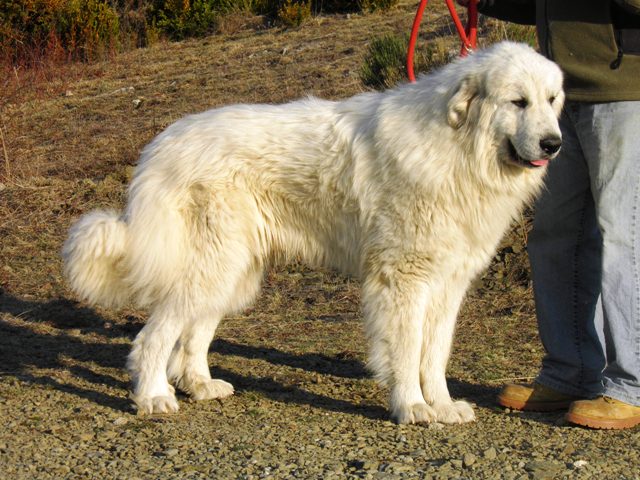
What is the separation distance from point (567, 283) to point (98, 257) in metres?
2.26

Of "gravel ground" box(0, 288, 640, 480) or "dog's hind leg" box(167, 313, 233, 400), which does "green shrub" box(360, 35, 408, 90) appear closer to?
"gravel ground" box(0, 288, 640, 480)

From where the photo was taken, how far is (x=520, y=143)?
4.05 m

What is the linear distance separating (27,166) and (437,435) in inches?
276

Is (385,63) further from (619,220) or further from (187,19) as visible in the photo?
(187,19)

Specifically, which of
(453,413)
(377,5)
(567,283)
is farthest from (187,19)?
→ (453,413)

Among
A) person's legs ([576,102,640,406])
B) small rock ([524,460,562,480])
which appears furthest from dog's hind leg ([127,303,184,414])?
person's legs ([576,102,640,406])

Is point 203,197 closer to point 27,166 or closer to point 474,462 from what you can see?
point 474,462

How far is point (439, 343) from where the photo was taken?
4398mm

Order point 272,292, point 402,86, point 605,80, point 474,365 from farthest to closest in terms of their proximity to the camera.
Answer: point 272,292 → point 474,365 → point 402,86 → point 605,80

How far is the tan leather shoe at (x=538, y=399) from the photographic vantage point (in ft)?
14.6

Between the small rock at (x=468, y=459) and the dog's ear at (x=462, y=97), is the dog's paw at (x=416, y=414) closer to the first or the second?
the small rock at (x=468, y=459)

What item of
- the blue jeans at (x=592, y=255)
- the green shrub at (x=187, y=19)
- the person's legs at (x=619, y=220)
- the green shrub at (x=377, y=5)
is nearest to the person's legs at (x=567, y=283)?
the blue jeans at (x=592, y=255)

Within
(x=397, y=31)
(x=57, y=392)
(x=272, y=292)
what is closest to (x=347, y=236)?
(x=57, y=392)

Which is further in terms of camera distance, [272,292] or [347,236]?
[272,292]
